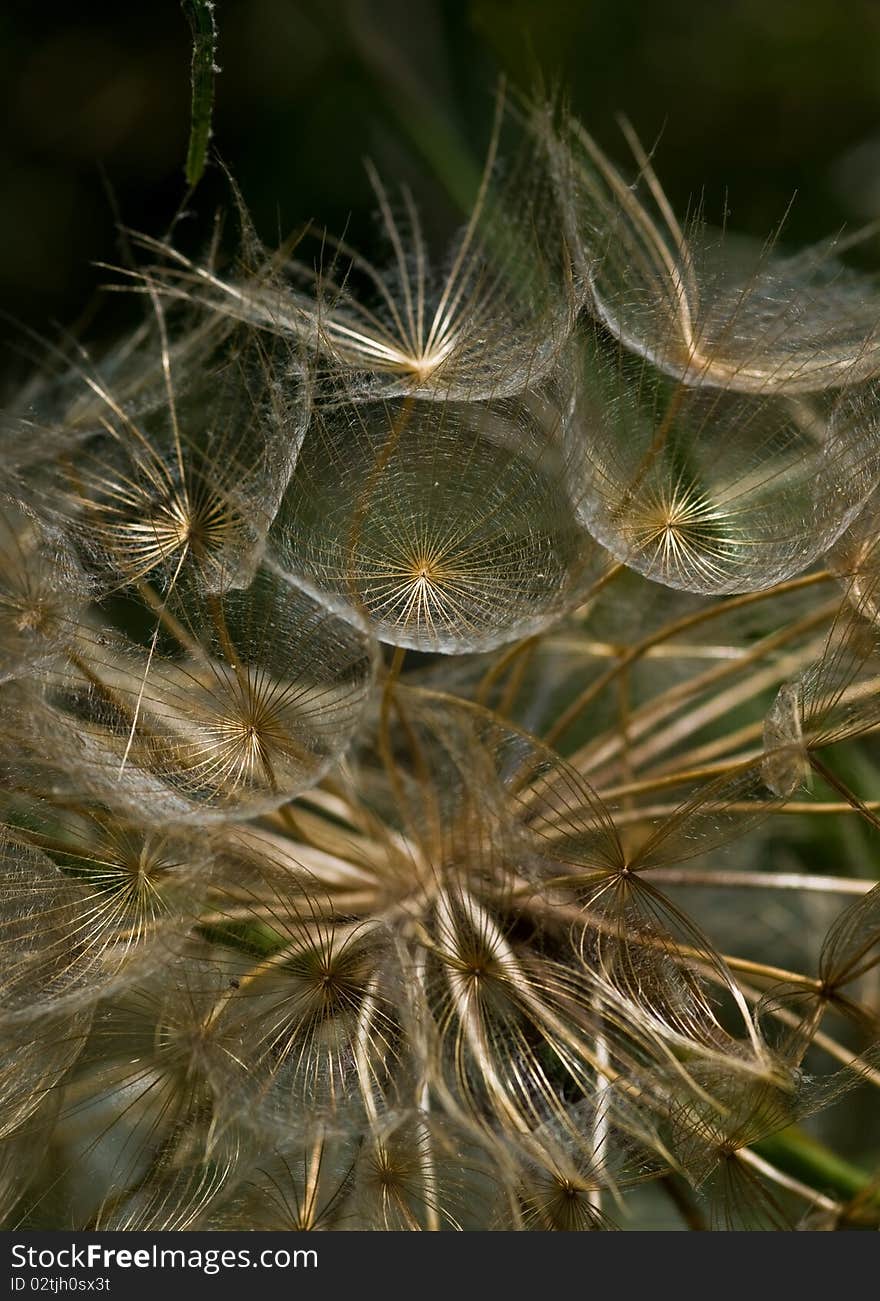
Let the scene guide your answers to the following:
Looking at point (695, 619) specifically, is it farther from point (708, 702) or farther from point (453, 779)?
point (708, 702)

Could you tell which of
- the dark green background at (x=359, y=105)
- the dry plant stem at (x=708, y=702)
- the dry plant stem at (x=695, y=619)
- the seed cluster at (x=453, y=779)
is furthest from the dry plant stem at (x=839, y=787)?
the dark green background at (x=359, y=105)

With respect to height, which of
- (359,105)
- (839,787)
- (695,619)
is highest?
(359,105)

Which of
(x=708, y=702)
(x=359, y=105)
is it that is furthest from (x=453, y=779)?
(x=359, y=105)

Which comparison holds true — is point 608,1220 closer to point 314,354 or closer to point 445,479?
point 445,479

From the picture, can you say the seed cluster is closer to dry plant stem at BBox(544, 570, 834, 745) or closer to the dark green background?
dry plant stem at BBox(544, 570, 834, 745)

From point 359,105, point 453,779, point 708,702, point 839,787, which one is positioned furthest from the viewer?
point 359,105

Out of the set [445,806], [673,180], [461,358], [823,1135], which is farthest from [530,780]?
[673,180]

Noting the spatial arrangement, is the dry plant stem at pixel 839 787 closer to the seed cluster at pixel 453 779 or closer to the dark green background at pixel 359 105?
the seed cluster at pixel 453 779

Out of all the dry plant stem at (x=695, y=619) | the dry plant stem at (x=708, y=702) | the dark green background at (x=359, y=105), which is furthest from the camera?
the dark green background at (x=359, y=105)

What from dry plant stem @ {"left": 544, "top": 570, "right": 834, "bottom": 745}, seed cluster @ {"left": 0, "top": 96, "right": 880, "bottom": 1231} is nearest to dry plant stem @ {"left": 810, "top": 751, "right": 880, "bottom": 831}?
seed cluster @ {"left": 0, "top": 96, "right": 880, "bottom": 1231}
